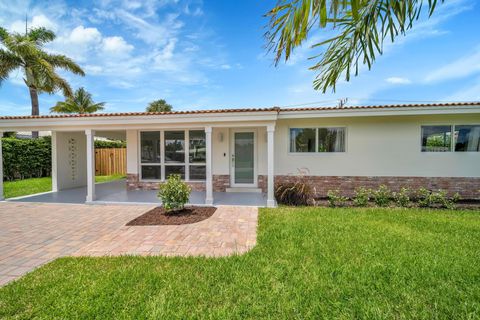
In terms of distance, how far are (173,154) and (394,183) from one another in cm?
915

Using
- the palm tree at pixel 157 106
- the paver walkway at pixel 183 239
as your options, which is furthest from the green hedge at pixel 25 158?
the palm tree at pixel 157 106

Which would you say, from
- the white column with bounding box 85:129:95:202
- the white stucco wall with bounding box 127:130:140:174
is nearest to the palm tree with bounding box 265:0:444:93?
the white column with bounding box 85:129:95:202

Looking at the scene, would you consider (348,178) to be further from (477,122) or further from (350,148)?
(477,122)

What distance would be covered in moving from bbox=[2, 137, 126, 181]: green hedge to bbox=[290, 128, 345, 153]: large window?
1569cm

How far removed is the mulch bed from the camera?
6.04 m

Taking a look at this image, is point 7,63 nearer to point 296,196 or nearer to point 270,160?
point 270,160

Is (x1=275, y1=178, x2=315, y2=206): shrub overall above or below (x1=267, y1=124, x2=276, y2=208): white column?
below

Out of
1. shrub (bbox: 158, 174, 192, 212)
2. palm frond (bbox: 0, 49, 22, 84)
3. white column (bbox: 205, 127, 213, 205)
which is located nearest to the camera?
shrub (bbox: 158, 174, 192, 212)

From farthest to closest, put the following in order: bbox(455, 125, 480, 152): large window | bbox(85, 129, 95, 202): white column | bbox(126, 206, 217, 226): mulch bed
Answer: bbox(455, 125, 480, 152): large window < bbox(85, 129, 95, 202): white column < bbox(126, 206, 217, 226): mulch bed

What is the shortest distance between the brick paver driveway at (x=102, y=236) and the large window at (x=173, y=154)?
337 cm

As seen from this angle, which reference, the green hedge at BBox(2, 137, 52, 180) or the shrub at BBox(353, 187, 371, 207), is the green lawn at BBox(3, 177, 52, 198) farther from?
the shrub at BBox(353, 187, 371, 207)

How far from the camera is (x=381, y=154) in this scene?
909cm

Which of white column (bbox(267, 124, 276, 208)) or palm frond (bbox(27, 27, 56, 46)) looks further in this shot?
palm frond (bbox(27, 27, 56, 46))

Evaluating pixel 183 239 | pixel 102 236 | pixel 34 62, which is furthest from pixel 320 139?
pixel 34 62
